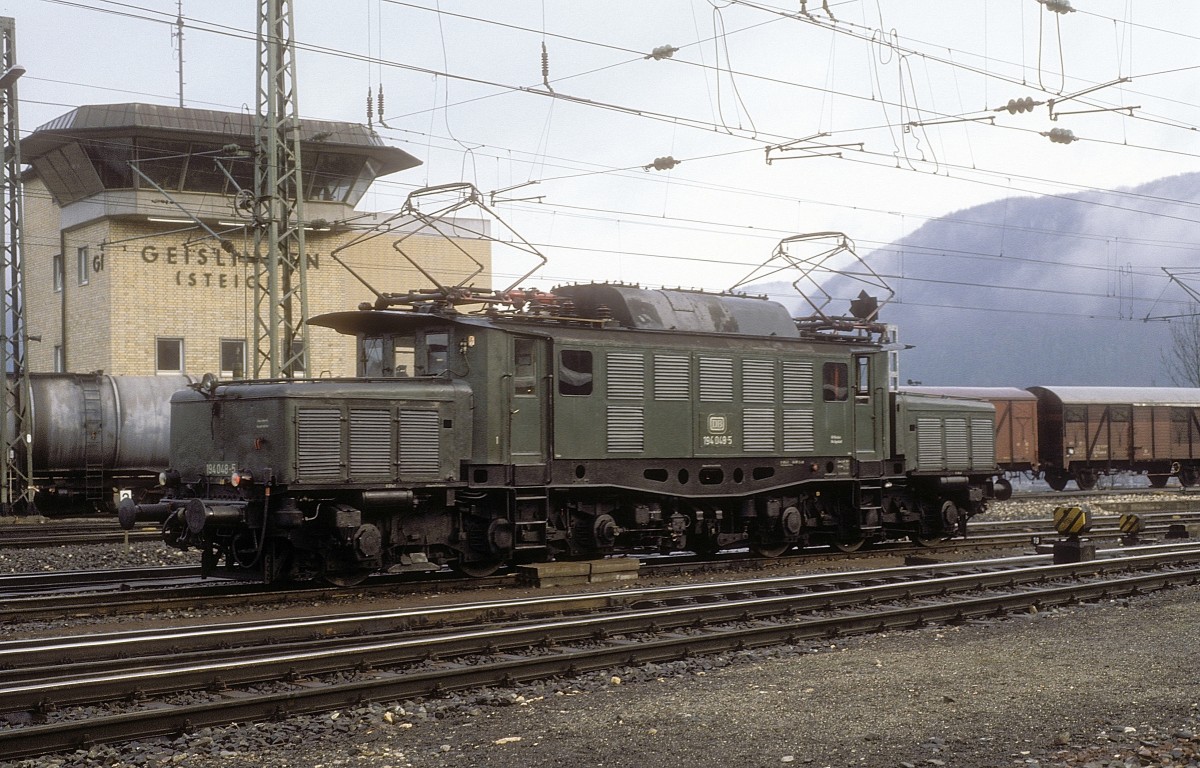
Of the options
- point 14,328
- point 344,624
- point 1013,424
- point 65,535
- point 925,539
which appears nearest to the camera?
point 344,624

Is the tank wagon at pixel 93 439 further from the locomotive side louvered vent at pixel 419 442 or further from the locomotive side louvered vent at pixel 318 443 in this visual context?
the locomotive side louvered vent at pixel 318 443

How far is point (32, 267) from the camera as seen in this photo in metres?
44.8

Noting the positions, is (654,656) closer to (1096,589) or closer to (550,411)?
(550,411)

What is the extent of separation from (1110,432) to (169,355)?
3028cm

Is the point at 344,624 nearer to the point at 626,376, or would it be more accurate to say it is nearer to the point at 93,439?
the point at 626,376

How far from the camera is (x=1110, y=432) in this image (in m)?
41.4

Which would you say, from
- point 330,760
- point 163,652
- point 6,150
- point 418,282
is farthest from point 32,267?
point 330,760

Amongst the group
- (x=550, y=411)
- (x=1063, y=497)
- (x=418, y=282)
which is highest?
(x=418, y=282)

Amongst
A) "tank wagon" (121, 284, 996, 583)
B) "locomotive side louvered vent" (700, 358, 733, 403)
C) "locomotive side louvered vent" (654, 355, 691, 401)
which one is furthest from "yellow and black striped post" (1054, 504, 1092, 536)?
"locomotive side louvered vent" (654, 355, 691, 401)

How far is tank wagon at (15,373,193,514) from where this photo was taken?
93.1 feet

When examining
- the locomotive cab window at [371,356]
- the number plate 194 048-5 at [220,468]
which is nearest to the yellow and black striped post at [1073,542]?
the locomotive cab window at [371,356]

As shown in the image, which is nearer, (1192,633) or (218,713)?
(218,713)

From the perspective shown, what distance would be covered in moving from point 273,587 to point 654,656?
6.12 metres

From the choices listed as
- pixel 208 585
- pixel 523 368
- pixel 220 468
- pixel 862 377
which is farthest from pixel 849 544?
pixel 220 468
